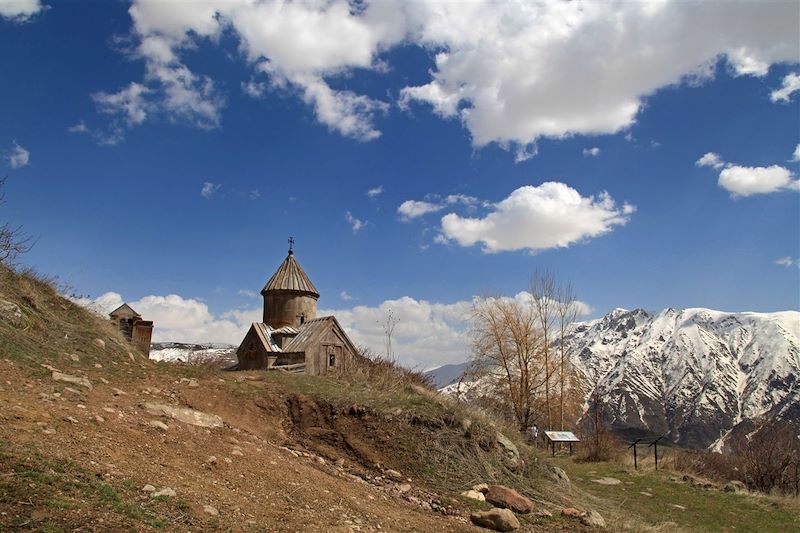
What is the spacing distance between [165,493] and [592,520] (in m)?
7.61

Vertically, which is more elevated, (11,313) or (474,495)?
(11,313)

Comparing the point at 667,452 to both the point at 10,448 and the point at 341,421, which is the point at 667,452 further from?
the point at 10,448

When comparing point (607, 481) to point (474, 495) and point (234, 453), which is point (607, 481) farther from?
point (234, 453)

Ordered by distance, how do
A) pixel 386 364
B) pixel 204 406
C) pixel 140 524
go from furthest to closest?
1. pixel 386 364
2. pixel 204 406
3. pixel 140 524

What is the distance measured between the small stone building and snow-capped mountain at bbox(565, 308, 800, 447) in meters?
83.0

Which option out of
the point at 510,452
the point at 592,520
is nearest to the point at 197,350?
the point at 510,452

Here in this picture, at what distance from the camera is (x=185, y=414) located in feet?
30.2

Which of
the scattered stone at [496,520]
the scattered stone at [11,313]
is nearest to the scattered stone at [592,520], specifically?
the scattered stone at [496,520]

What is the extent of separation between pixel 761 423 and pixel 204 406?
79.7ft

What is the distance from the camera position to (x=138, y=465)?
619 centimetres

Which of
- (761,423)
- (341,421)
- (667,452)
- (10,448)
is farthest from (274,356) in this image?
(761,423)

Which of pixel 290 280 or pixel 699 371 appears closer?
pixel 290 280

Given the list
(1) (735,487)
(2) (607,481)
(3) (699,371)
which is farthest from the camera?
(3) (699,371)

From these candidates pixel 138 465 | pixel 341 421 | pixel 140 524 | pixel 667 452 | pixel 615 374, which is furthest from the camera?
pixel 615 374
